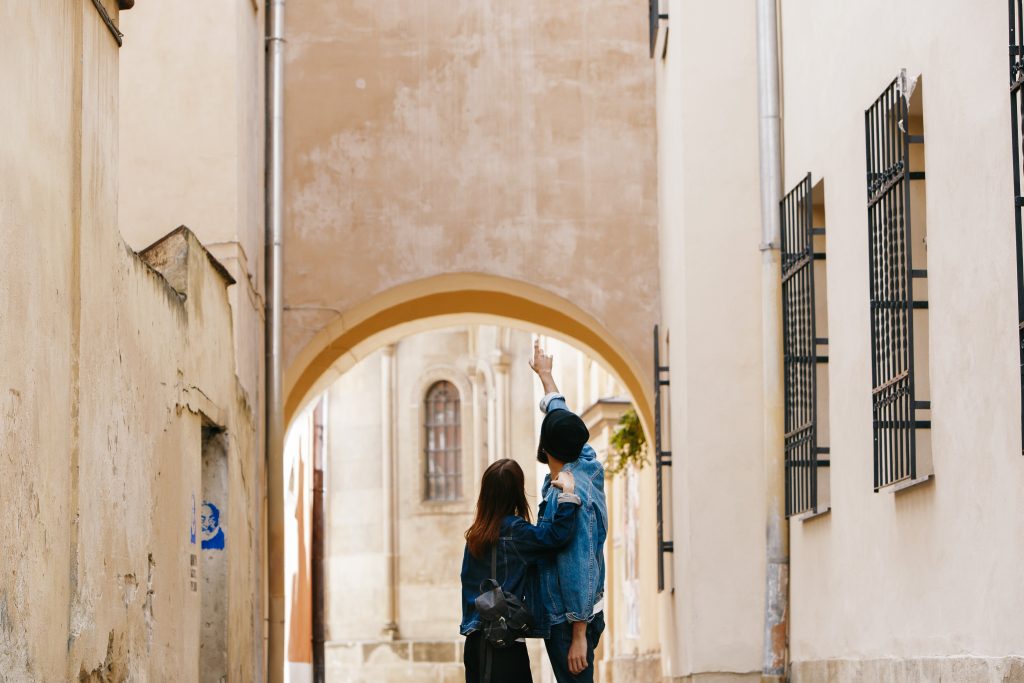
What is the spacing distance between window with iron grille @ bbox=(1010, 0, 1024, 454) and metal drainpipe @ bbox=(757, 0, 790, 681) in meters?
5.78

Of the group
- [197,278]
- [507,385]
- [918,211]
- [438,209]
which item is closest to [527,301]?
[438,209]

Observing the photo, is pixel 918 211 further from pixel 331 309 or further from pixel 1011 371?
pixel 331 309

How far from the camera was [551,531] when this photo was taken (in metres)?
6.63

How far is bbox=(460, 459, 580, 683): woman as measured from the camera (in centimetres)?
664

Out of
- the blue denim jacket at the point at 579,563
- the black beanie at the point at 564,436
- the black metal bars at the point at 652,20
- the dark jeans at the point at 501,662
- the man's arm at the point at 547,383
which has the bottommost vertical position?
the dark jeans at the point at 501,662

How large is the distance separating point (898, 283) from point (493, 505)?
3015mm

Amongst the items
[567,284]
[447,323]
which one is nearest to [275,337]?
[567,284]

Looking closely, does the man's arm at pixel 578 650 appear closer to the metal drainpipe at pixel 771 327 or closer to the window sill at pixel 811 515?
the window sill at pixel 811 515

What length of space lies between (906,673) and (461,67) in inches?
346

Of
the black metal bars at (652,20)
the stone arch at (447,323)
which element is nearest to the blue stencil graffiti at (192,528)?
the stone arch at (447,323)

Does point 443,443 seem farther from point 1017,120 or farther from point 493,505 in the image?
point 1017,120

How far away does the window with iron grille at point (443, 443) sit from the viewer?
37219mm

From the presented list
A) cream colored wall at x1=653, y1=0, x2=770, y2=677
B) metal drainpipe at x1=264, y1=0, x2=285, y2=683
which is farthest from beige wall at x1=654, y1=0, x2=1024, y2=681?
metal drainpipe at x1=264, y1=0, x2=285, y2=683

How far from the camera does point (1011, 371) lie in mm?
6703
